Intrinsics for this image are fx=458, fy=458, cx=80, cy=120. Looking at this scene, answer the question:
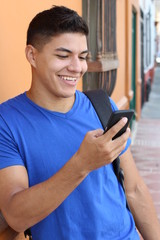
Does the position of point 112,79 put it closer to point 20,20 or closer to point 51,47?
point 20,20

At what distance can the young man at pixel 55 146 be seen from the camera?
1477mm

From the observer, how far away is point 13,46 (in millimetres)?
2119

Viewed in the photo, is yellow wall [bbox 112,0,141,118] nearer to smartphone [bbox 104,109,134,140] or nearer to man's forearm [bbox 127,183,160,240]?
man's forearm [bbox 127,183,160,240]

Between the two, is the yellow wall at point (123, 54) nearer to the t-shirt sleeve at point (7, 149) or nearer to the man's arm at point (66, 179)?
the t-shirt sleeve at point (7, 149)

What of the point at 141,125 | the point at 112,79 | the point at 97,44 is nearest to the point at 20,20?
the point at 97,44

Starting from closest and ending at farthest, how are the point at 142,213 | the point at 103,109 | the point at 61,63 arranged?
the point at 61,63, the point at 103,109, the point at 142,213

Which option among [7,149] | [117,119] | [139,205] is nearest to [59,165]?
[7,149]

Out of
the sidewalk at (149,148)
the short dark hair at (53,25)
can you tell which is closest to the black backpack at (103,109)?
the short dark hair at (53,25)

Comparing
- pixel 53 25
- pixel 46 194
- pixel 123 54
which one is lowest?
pixel 123 54

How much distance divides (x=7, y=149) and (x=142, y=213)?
28.4 inches

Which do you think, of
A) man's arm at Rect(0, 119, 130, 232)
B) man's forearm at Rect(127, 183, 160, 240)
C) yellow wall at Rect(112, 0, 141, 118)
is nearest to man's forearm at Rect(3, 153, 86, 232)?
man's arm at Rect(0, 119, 130, 232)

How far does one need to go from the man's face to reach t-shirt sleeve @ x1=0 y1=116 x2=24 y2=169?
0.74 feet

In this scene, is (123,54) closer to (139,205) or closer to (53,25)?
(139,205)

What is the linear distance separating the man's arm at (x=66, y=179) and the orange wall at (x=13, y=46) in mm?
677
